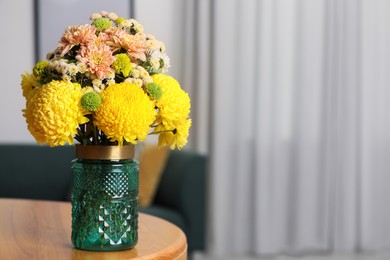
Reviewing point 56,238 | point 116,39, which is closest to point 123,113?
point 116,39

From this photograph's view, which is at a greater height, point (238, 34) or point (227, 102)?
point (238, 34)

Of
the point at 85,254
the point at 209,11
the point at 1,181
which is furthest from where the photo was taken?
the point at 209,11

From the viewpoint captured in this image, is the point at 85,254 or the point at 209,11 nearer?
the point at 85,254

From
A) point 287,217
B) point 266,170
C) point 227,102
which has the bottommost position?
point 287,217

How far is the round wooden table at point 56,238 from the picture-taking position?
1.36 meters

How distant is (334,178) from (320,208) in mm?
218

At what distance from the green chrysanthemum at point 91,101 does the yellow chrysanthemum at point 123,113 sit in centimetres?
1

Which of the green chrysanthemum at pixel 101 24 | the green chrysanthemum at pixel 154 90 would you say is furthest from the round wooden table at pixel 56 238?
the green chrysanthemum at pixel 101 24

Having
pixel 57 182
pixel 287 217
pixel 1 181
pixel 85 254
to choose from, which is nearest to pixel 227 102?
pixel 287 217

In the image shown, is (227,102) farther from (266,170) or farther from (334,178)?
(334,178)

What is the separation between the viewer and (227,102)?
444 cm

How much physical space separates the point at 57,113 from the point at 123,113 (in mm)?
122

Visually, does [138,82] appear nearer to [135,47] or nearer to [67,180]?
[135,47]

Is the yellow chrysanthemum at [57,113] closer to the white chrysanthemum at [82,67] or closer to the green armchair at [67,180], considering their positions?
the white chrysanthemum at [82,67]
